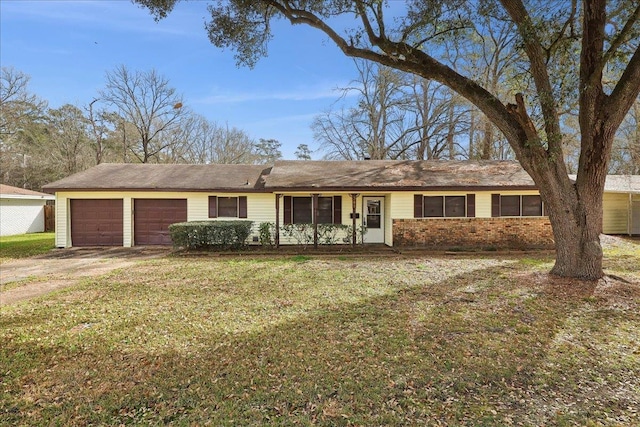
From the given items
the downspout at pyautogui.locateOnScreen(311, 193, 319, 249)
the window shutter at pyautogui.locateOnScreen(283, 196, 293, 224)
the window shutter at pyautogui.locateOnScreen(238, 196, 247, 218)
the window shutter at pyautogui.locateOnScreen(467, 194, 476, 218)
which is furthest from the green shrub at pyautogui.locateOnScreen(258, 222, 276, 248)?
the window shutter at pyautogui.locateOnScreen(467, 194, 476, 218)

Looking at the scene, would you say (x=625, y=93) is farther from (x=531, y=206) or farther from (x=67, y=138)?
(x=67, y=138)

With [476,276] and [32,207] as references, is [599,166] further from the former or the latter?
[32,207]

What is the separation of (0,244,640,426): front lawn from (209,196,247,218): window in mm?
6474

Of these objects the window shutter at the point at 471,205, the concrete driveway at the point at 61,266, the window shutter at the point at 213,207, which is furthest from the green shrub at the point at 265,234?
the window shutter at the point at 471,205

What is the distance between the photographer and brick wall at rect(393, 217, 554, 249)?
12023 millimetres

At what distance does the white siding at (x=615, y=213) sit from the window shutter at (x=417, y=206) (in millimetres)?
10384

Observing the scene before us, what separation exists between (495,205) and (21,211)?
25.0 metres

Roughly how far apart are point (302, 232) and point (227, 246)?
2777 mm

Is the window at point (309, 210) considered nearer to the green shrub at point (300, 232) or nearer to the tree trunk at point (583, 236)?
the green shrub at point (300, 232)

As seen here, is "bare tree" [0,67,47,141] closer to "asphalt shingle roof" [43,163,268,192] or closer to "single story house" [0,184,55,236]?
"single story house" [0,184,55,236]

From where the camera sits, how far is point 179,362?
3.44 meters

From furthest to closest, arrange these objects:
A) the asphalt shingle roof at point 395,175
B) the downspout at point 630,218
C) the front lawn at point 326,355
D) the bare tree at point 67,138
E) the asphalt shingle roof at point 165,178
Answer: the bare tree at point 67,138 → the downspout at point 630,218 → the asphalt shingle roof at point 165,178 → the asphalt shingle roof at point 395,175 → the front lawn at point 326,355

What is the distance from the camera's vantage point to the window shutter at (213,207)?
12.9 metres

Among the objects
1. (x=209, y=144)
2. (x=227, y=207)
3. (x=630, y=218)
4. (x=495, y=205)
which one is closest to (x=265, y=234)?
(x=227, y=207)
